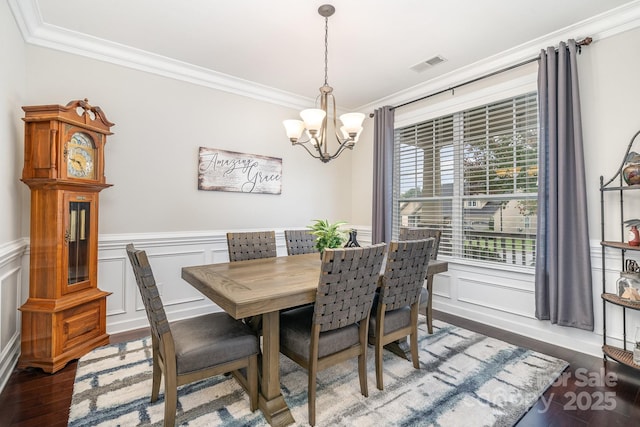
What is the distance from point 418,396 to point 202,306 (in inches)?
99.8

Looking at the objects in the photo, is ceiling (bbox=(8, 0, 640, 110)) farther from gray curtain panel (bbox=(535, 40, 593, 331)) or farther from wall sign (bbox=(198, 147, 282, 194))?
wall sign (bbox=(198, 147, 282, 194))

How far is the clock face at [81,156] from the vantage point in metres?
2.48

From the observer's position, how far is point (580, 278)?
262 cm

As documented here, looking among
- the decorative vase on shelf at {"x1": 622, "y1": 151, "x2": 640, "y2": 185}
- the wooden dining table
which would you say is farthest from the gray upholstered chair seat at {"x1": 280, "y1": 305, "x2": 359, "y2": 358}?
the decorative vase on shelf at {"x1": 622, "y1": 151, "x2": 640, "y2": 185}

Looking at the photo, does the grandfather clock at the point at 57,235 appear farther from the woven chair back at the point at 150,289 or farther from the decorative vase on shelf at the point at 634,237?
the decorative vase on shelf at the point at 634,237

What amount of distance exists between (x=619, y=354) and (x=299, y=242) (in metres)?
2.77

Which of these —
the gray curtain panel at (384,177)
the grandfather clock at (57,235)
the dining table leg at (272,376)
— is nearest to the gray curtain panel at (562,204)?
the gray curtain panel at (384,177)

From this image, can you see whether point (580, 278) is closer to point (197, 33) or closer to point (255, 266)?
point (255, 266)

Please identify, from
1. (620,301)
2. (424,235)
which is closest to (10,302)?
(424,235)

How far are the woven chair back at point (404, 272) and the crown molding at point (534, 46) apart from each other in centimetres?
225

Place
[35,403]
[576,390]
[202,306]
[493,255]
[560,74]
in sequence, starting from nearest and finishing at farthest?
[35,403], [576,390], [560,74], [493,255], [202,306]

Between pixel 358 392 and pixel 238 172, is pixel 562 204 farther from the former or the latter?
pixel 238 172

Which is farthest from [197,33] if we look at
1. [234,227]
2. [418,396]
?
[418,396]

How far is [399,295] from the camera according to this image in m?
2.21
